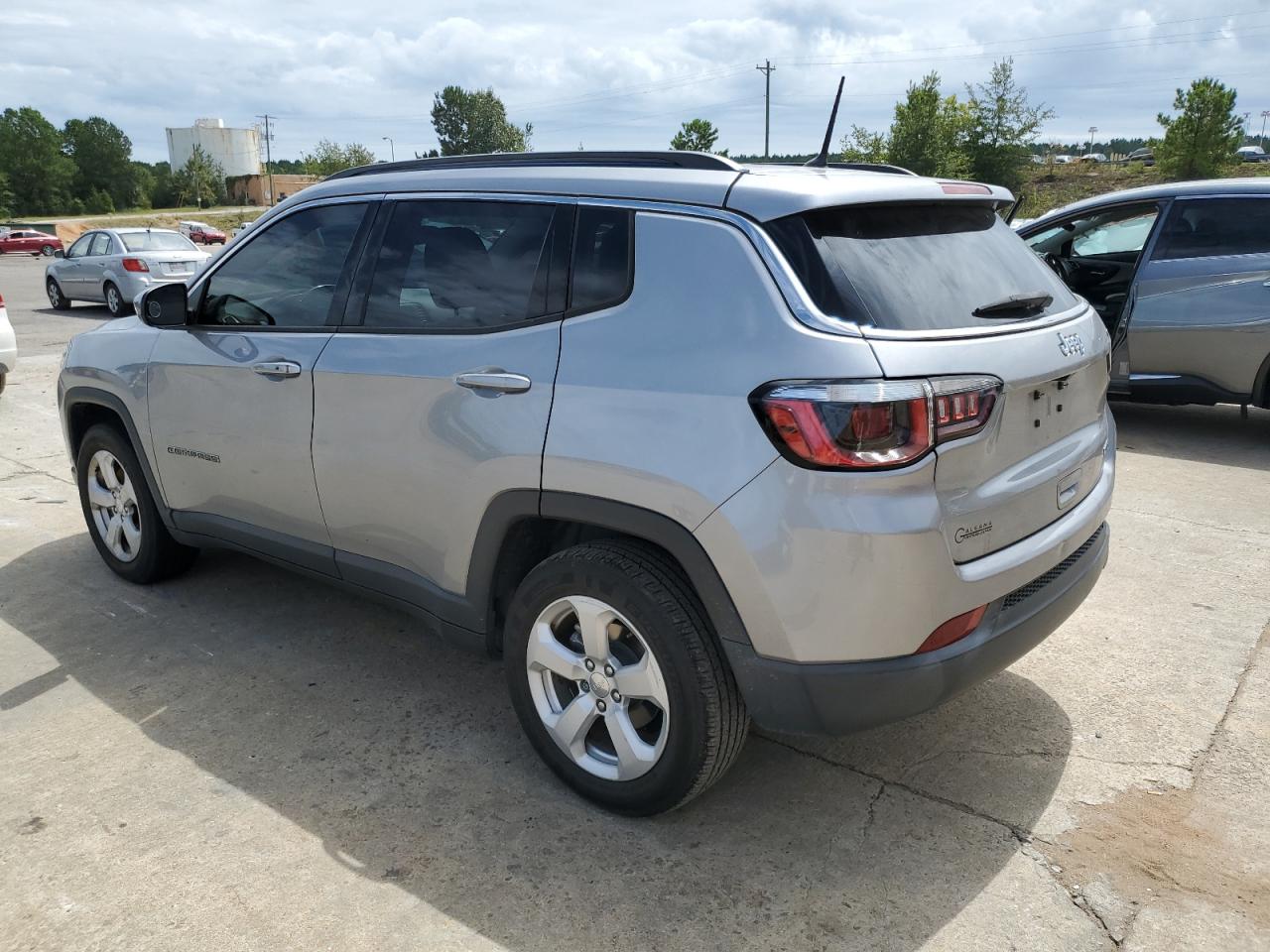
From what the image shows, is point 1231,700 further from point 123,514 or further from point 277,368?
point 123,514

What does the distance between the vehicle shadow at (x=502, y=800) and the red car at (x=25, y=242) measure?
51.6m

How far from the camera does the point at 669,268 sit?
2688 mm

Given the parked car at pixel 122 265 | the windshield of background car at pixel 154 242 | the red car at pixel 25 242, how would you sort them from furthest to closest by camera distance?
the red car at pixel 25 242
the windshield of background car at pixel 154 242
the parked car at pixel 122 265

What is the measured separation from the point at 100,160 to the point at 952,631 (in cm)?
10933

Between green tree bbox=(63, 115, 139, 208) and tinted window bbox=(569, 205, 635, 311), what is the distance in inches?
4128

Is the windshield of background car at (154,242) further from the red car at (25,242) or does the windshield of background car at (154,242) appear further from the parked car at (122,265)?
the red car at (25,242)

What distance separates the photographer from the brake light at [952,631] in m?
2.50

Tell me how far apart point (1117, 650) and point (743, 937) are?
2.21m

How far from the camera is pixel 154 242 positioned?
17625mm

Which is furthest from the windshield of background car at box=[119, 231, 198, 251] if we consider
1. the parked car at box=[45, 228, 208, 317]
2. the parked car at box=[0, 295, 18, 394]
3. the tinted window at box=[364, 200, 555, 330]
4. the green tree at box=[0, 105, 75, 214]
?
the green tree at box=[0, 105, 75, 214]

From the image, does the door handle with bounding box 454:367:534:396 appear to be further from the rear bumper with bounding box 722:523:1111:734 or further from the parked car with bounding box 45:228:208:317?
the parked car with bounding box 45:228:208:317

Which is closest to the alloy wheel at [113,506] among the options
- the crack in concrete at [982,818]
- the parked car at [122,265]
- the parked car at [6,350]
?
the crack in concrete at [982,818]

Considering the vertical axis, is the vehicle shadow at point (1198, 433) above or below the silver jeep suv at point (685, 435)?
below

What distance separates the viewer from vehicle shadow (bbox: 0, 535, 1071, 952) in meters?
2.54
